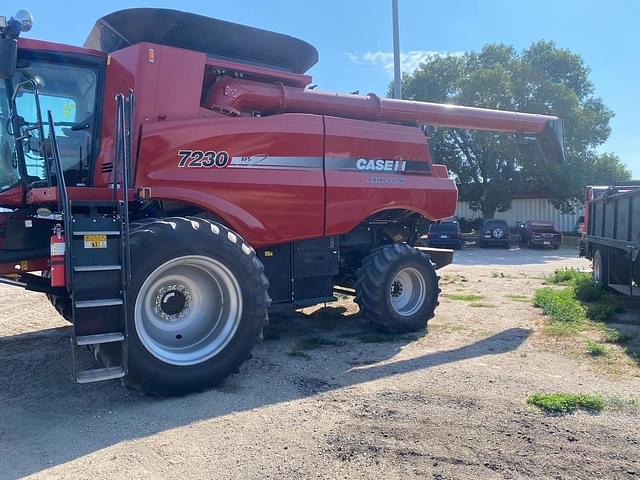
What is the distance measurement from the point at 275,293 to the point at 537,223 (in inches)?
1002

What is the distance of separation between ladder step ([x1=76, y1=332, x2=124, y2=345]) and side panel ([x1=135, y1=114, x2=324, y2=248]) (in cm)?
183

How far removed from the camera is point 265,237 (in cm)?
672

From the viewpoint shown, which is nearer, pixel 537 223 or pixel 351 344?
pixel 351 344

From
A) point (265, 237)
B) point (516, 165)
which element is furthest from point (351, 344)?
point (516, 165)

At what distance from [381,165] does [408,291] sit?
1921 millimetres

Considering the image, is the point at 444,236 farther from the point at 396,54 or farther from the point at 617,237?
the point at 617,237

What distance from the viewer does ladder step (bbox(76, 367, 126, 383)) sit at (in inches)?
172

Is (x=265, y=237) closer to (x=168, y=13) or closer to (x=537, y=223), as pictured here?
(x=168, y=13)

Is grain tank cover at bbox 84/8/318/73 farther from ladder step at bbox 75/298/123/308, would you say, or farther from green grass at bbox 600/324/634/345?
green grass at bbox 600/324/634/345

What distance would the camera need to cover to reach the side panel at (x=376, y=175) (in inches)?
286

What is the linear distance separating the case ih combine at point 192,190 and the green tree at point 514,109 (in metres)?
23.8

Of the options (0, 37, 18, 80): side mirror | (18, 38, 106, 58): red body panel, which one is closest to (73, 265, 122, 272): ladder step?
(0, 37, 18, 80): side mirror

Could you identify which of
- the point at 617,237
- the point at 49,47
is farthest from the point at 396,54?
the point at 49,47

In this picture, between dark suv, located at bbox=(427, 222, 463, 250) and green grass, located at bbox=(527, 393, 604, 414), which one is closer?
green grass, located at bbox=(527, 393, 604, 414)
